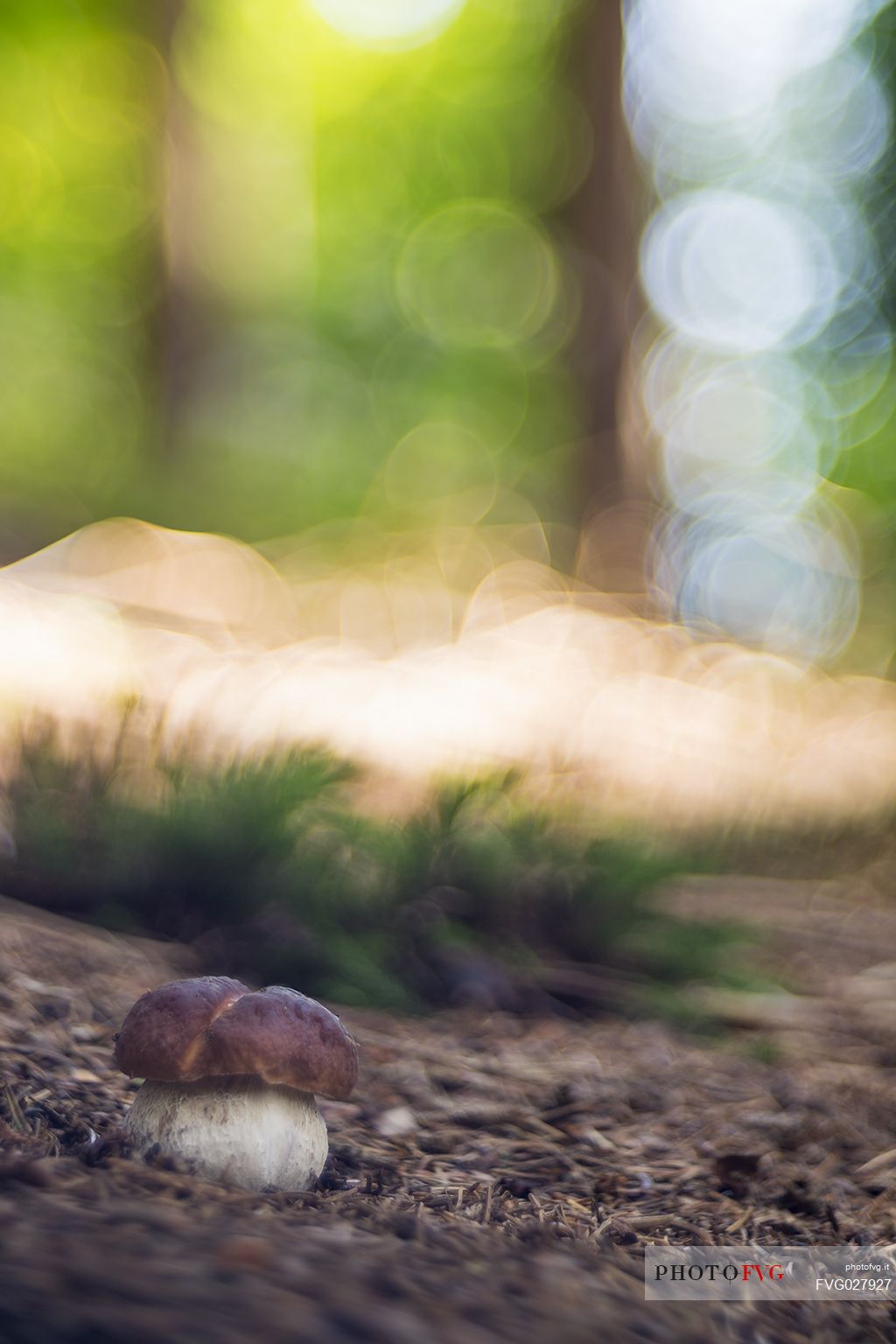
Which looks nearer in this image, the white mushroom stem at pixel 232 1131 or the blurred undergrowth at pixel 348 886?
the white mushroom stem at pixel 232 1131

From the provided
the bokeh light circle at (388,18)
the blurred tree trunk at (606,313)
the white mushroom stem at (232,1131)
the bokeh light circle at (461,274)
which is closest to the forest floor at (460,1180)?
the white mushroom stem at (232,1131)

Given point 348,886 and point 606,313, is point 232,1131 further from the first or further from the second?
point 606,313

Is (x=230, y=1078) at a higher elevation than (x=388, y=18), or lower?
lower

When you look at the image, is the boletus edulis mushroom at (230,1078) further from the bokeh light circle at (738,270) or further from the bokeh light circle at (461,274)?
the bokeh light circle at (461,274)

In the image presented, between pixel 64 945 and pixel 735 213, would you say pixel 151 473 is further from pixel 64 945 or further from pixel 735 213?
pixel 735 213

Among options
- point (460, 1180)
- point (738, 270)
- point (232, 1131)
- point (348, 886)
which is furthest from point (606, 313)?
point (738, 270)

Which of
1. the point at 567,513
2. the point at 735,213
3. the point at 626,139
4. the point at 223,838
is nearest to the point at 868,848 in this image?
the point at 223,838
